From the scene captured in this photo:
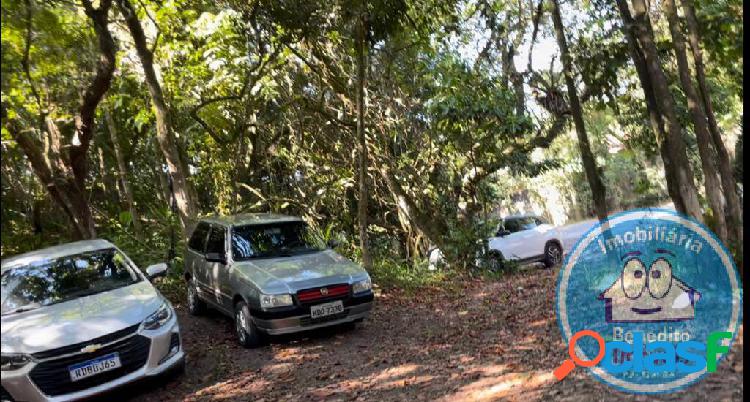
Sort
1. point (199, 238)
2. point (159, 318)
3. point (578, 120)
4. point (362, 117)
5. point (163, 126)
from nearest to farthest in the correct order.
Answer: point (159, 318) → point (578, 120) → point (199, 238) → point (163, 126) → point (362, 117)

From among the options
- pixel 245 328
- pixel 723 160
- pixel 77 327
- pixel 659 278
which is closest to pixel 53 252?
pixel 77 327

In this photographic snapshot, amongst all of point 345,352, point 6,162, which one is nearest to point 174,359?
point 345,352

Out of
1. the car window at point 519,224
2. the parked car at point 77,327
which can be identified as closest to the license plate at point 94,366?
the parked car at point 77,327

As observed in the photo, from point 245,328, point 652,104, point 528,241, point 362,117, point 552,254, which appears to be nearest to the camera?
point 245,328

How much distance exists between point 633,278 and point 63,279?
6954mm

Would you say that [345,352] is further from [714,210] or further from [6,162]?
[714,210]

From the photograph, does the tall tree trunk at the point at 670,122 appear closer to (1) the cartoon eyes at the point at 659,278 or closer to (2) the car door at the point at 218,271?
(1) the cartoon eyes at the point at 659,278

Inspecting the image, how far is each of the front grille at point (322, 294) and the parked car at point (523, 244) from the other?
5752mm

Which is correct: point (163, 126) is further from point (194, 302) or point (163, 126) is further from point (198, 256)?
point (194, 302)

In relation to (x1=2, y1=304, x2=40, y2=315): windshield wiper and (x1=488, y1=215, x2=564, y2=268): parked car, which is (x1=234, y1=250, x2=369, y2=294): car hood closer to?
(x1=2, y1=304, x2=40, y2=315): windshield wiper

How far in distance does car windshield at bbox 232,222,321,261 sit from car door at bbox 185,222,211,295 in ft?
2.95

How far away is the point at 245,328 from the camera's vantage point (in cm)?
716

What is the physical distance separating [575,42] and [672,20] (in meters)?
2.50

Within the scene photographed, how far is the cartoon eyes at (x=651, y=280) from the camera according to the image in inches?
273
